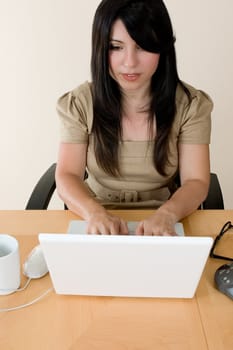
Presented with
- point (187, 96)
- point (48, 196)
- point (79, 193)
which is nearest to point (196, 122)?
point (187, 96)

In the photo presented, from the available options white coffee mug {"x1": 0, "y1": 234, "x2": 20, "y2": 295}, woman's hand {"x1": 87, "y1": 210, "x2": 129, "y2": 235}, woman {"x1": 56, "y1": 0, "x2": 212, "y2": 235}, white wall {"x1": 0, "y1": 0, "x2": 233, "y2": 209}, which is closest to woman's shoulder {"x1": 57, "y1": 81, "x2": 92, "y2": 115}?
woman {"x1": 56, "y1": 0, "x2": 212, "y2": 235}

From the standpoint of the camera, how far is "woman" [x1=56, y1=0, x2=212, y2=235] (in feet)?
4.11

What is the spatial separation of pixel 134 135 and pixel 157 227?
0.43 metres

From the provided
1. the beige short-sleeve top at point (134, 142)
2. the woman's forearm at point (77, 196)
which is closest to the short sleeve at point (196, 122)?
the beige short-sleeve top at point (134, 142)

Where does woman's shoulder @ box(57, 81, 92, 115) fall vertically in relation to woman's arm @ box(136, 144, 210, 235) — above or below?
above

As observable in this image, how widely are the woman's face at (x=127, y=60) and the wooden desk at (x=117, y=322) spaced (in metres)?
0.57

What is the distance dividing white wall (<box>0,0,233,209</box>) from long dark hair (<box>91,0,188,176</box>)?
2.46 ft

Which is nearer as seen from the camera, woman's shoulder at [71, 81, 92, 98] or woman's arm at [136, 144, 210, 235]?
woman's arm at [136, 144, 210, 235]

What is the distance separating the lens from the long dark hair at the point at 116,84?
1.14m

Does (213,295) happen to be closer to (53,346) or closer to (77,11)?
(53,346)

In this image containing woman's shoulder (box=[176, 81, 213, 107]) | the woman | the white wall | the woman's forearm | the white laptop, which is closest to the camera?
the white laptop

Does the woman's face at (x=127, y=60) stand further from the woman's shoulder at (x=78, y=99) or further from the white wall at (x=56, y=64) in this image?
the white wall at (x=56, y=64)

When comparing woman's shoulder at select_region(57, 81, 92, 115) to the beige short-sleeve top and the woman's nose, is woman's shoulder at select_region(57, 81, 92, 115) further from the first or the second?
the woman's nose

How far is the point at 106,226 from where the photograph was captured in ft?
3.30
